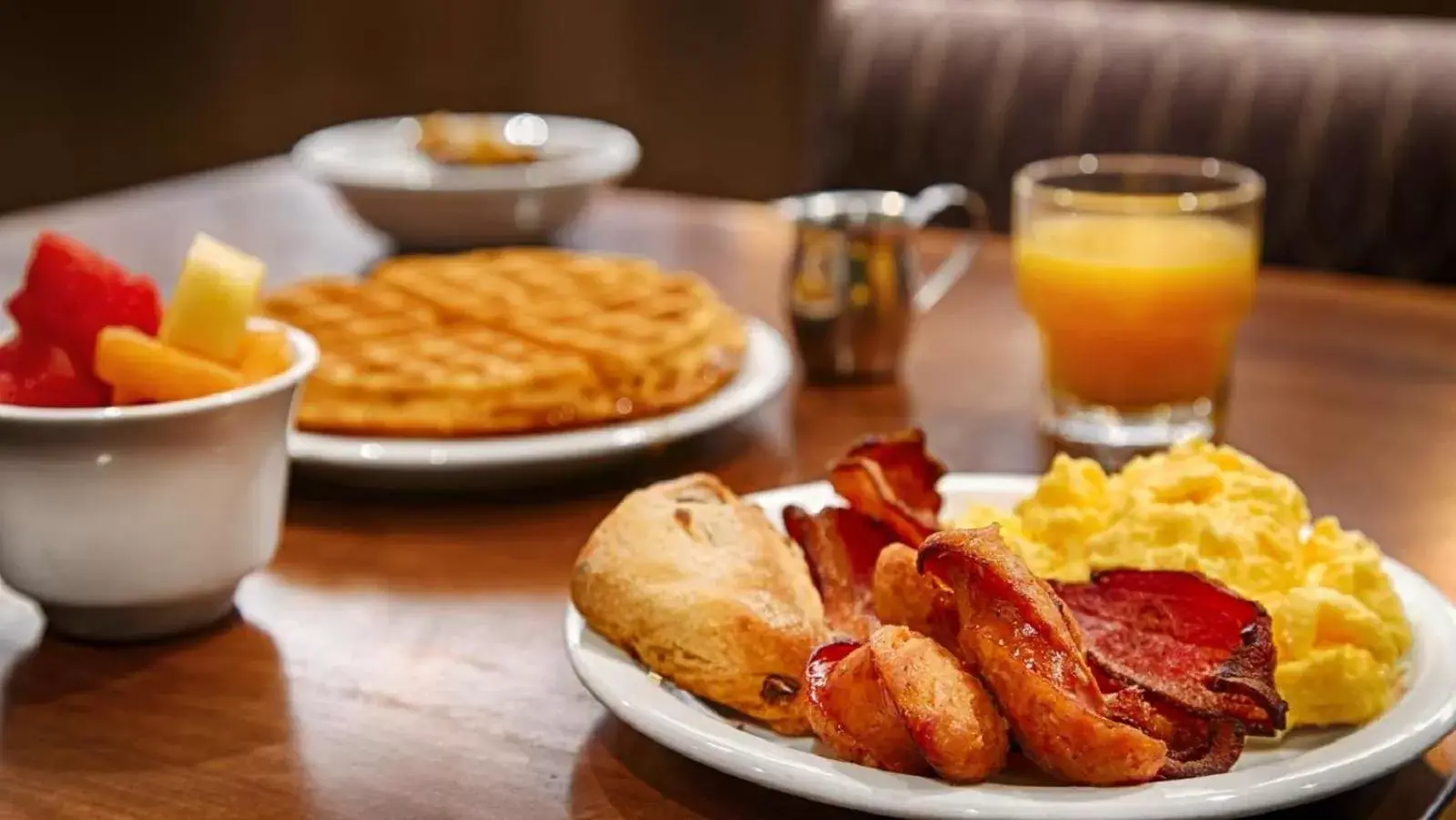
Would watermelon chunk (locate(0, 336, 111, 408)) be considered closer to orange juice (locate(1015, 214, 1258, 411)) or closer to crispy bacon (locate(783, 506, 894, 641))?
crispy bacon (locate(783, 506, 894, 641))

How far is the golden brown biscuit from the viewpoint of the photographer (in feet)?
3.00

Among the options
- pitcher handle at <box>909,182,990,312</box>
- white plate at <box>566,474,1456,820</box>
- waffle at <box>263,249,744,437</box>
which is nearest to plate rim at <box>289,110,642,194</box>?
waffle at <box>263,249,744,437</box>

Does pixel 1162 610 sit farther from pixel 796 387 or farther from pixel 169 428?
pixel 796 387

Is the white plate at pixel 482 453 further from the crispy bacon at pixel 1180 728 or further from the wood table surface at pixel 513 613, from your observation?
the crispy bacon at pixel 1180 728

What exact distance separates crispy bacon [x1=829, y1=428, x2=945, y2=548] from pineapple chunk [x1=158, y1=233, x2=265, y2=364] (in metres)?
0.40

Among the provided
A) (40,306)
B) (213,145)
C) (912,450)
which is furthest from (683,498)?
(213,145)

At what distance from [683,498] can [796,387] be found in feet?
2.21

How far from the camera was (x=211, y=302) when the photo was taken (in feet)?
3.55

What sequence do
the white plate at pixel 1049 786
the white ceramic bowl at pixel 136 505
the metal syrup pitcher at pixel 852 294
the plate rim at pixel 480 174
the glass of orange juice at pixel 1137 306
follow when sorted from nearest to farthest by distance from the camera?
the white plate at pixel 1049 786 < the white ceramic bowl at pixel 136 505 < the glass of orange juice at pixel 1137 306 < the metal syrup pitcher at pixel 852 294 < the plate rim at pixel 480 174

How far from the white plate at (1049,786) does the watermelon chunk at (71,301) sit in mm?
382

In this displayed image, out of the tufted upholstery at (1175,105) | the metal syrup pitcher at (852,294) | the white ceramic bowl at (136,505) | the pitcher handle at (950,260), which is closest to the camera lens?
Answer: the white ceramic bowl at (136,505)

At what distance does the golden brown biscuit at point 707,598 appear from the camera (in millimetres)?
914

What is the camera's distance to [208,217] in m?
2.44

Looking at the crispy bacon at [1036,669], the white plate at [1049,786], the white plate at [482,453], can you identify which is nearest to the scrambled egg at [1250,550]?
the white plate at [1049,786]
